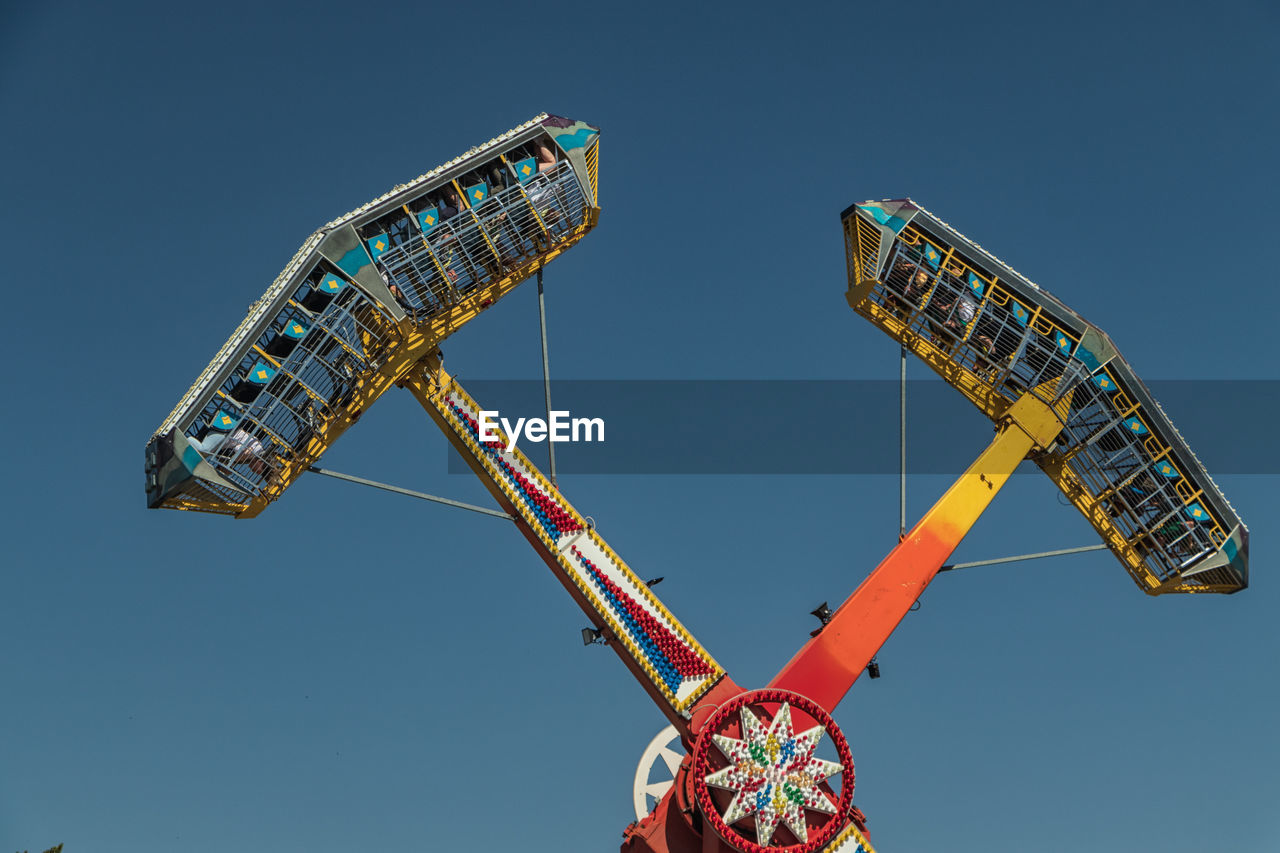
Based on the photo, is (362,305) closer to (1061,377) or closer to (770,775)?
(770,775)

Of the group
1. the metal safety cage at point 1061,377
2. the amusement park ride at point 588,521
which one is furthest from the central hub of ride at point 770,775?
the metal safety cage at point 1061,377

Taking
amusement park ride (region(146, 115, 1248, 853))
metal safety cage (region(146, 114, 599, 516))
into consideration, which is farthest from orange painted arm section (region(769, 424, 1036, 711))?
metal safety cage (region(146, 114, 599, 516))

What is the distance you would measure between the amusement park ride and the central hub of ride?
0.18ft

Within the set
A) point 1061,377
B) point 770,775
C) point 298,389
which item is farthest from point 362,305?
point 1061,377

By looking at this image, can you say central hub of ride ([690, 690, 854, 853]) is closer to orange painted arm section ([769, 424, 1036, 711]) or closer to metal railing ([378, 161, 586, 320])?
orange painted arm section ([769, 424, 1036, 711])

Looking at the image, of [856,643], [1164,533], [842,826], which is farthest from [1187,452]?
[842,826]

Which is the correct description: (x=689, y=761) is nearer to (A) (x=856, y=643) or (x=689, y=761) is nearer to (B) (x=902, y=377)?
(A) (x=856, y=643)

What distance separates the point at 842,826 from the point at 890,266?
14.8 m

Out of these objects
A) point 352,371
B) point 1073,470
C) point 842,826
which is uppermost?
point 352,371

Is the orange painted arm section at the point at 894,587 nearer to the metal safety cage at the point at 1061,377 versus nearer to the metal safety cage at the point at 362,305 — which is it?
the metal safety cage at the point at 1061,377

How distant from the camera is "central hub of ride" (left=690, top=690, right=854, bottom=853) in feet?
109

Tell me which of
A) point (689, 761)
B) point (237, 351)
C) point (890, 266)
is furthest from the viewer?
point (890, 266)

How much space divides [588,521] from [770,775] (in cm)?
783

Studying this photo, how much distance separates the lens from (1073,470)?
38750 mm
